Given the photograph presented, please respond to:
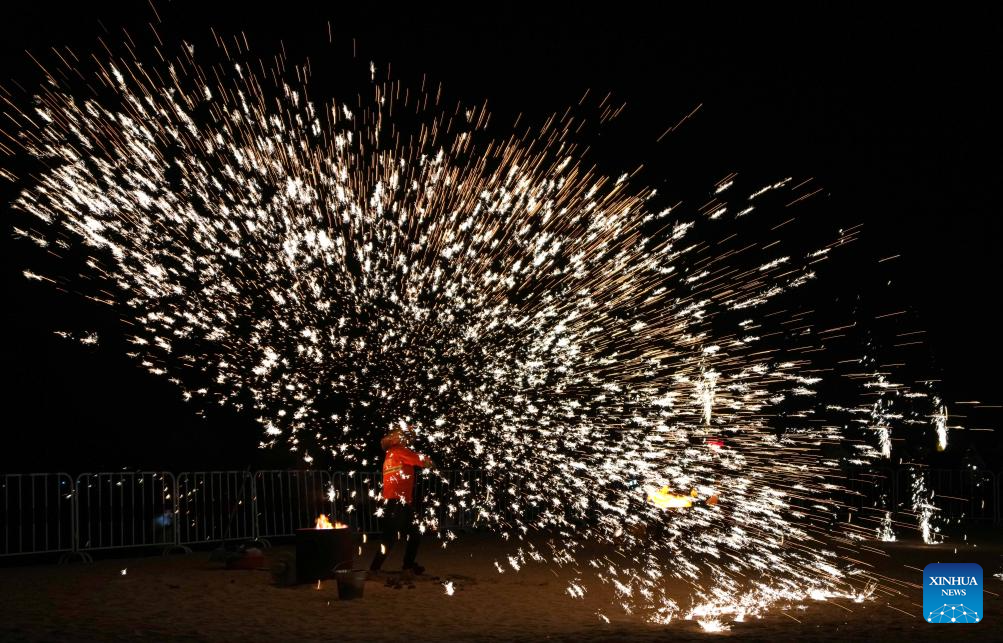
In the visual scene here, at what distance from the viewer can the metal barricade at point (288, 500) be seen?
54.0 ft

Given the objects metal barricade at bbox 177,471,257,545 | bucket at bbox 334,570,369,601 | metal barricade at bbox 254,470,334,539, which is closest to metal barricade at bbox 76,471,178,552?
metal barricade at bbox 177,471,257,545

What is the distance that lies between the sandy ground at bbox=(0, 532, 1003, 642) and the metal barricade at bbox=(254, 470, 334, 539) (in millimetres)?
3668

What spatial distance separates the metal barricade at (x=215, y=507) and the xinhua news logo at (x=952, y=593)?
984 centimetres

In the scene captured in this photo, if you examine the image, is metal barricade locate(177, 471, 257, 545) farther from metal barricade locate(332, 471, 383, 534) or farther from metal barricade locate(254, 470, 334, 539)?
metal barricade locate(332, 471, 383, 534)

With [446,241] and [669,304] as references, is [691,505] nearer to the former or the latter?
[669,304]

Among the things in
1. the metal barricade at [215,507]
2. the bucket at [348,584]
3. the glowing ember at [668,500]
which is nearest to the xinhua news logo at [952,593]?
the bucket at [348,584]

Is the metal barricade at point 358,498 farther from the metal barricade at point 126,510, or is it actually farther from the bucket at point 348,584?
the bucket at point 348,584

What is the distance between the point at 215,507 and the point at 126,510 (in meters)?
1.41

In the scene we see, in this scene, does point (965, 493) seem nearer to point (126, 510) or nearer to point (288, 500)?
point (288, 500)

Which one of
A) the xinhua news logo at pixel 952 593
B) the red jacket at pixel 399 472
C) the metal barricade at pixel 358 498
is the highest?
the red jacket at pixel 399 472

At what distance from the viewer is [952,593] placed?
8.91 m

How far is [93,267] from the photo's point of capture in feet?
53.2

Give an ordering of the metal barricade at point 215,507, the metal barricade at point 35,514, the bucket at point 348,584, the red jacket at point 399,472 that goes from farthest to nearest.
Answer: the metal barricade at point 215,507 < the metal barricade at point 35,514 < the red jacket at point 399,472 < the bucket at point 348,584

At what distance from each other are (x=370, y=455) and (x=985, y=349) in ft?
38.4
